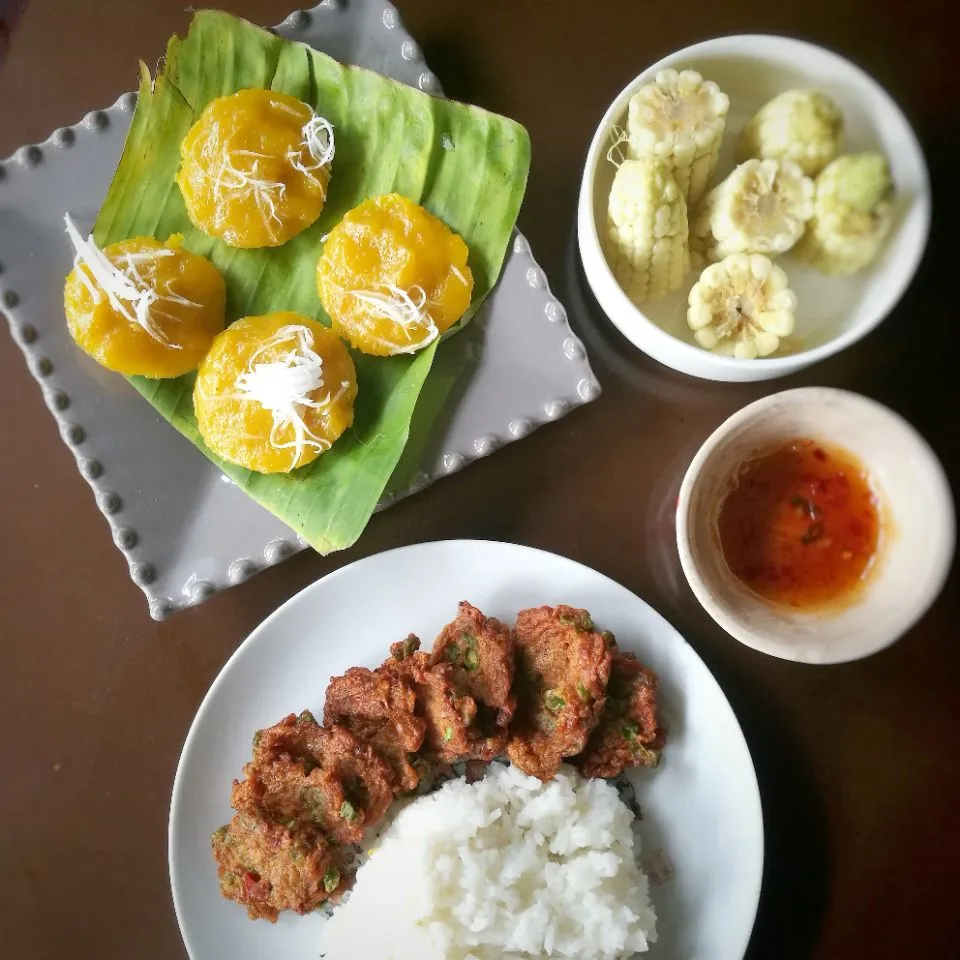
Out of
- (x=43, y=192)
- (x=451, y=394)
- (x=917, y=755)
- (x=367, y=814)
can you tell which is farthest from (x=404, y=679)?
(x=43, y=192)

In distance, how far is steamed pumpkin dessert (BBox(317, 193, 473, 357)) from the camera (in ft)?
5.47

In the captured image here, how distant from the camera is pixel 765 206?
4.89 feet

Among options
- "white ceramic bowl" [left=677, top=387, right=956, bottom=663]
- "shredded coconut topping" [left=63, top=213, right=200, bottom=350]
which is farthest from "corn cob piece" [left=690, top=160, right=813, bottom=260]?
"shredded coconut topping" [left=63, top=213, right=200, bottom=350]

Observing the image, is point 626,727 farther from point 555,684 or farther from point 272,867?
point 272,867

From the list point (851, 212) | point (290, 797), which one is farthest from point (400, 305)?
point (290, 797)

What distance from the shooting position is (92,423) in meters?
1.77

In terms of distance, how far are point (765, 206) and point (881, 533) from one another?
670mm

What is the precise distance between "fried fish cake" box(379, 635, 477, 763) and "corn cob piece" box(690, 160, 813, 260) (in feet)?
3.11

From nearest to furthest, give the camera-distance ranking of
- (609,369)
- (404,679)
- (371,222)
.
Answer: (404,679)
(371,222)
(609,369)

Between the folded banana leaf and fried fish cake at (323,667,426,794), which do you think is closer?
fried fish cake at (323,667,426,794)

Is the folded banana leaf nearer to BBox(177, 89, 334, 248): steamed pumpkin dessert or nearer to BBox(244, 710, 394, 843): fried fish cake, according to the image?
BBox(177, 89, 334, 248): steamed pumpkin dessert

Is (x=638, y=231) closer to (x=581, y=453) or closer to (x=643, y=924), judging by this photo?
(x=581, y=453)

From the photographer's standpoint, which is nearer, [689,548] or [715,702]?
[689,548]

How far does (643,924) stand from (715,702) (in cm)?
43
